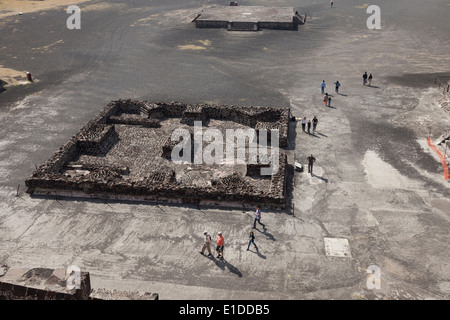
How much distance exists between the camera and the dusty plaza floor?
19.2m

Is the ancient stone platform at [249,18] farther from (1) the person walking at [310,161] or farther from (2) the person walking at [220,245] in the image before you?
(2) the person walking at [220,245]

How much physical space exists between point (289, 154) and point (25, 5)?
69.4m

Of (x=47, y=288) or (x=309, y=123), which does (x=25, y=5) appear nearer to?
(x=309, y=123)

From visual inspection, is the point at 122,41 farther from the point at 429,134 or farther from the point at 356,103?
the point at 429,134

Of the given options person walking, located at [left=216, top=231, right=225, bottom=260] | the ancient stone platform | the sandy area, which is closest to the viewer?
person walking, located at [left=216, top=231, right=225, bottom=260]

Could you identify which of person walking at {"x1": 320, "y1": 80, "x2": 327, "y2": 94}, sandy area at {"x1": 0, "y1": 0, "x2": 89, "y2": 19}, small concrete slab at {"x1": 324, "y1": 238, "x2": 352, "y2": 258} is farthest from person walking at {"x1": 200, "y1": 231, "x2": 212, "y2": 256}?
sandy area at {"x1": 0, "y1": 0, "x2": 89, "y2": 19}

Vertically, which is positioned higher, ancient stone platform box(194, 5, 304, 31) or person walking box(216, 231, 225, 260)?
ancient stone platform box(194, 5, 304, 31)

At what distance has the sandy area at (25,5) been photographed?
72312 millimetres

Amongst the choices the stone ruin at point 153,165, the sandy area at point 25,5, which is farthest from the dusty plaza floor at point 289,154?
the sandy area at point 25,5

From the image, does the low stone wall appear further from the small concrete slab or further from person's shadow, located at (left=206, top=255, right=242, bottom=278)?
the small concrete slab

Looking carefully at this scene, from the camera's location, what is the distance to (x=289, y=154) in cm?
2945

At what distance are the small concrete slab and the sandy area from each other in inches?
2784

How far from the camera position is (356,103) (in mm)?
37281
